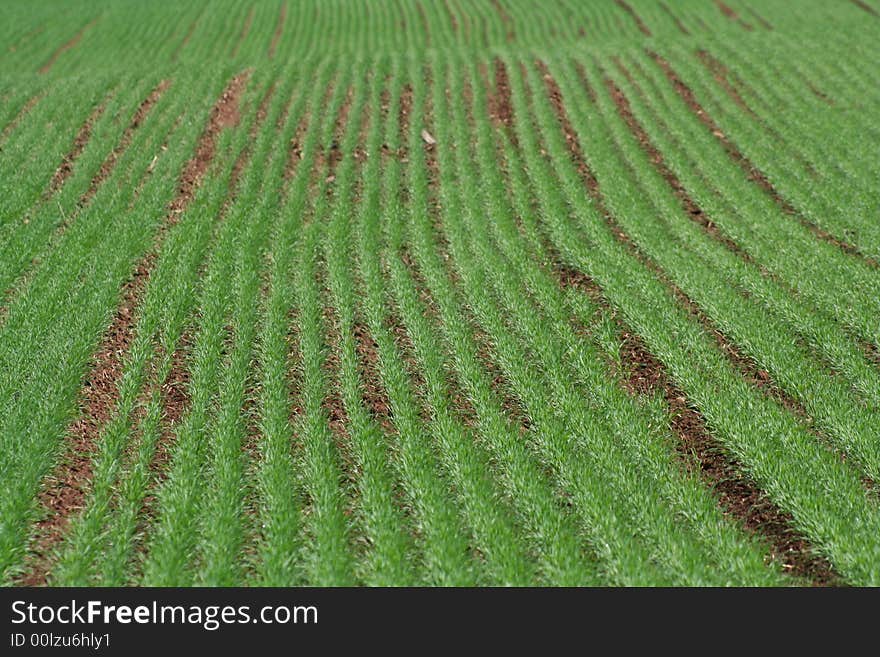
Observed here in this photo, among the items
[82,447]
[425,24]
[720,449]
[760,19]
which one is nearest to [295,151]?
[82,447]

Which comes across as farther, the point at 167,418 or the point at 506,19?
the point at 506,19

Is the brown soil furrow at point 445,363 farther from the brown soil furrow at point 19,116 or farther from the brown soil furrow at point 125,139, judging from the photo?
the brown soil furrow at point 19,116

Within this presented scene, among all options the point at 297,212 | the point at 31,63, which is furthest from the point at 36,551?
the point at 31,63

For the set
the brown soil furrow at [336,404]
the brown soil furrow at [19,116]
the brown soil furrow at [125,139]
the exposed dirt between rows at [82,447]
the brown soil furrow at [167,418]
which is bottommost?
the brown soil furrow at [336,404]

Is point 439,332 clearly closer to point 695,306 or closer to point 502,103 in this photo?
point 695,306

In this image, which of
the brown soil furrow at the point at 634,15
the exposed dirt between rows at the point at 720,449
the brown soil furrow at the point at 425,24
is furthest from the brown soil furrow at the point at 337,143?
the brown soil furrow at the point at 634,15
